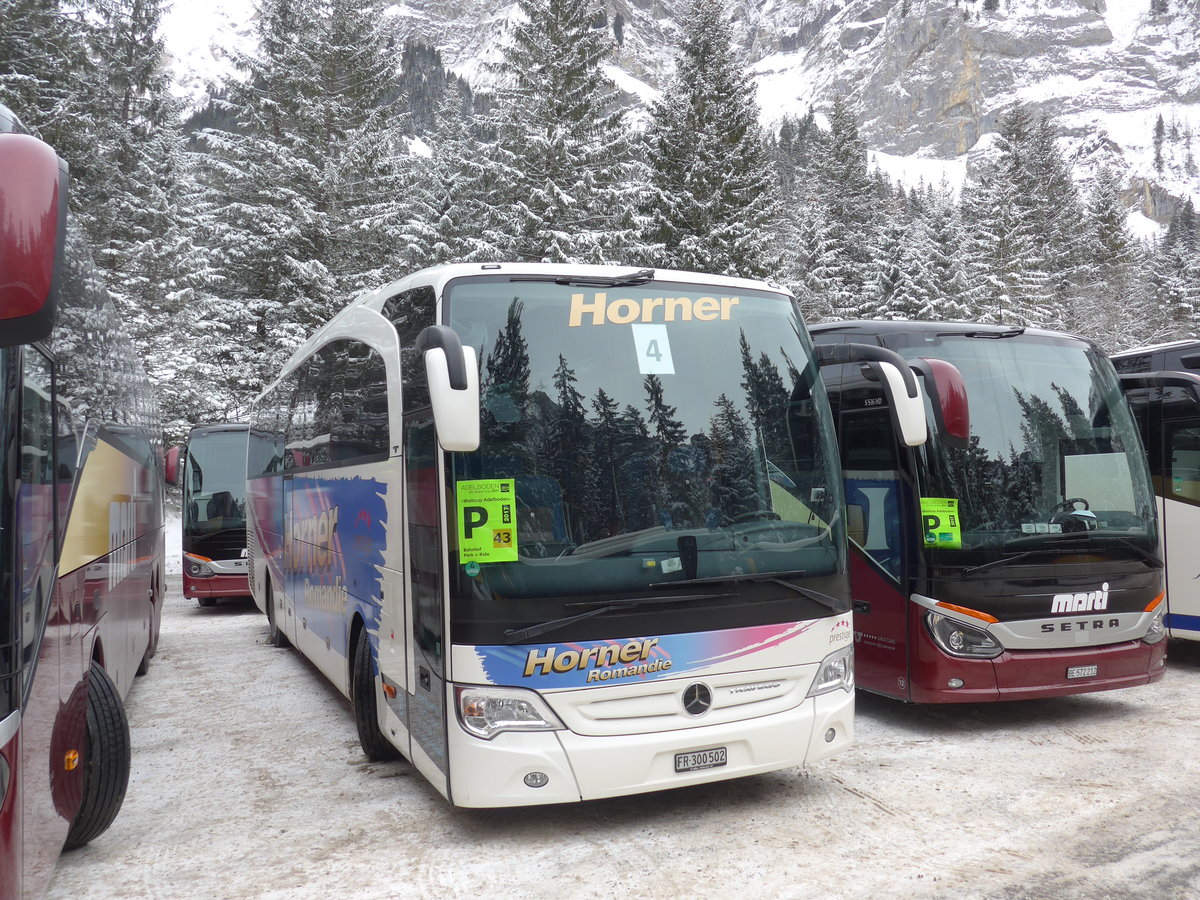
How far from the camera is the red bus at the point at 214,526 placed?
52.9ft

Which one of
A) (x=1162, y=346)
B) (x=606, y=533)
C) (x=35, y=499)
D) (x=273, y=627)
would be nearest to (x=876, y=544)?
(x=606, y=533)

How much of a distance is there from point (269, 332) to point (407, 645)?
26128mm

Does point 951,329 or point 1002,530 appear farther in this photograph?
point 951,329

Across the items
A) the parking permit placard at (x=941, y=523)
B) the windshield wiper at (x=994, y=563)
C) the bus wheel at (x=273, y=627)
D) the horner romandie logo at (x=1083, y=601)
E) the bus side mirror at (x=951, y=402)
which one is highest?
the bus side mirror at (x=951, y=402)

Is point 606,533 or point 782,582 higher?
point 606,533

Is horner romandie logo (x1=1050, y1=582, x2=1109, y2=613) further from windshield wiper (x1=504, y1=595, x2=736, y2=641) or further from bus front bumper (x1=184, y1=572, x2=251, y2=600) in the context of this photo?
bus front bumper (x1=184, y1=572, x2=251, y2=600)

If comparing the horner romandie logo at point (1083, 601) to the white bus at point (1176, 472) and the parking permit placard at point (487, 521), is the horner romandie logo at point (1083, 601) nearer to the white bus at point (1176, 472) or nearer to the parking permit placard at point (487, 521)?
the white bus at point (1176, 472)

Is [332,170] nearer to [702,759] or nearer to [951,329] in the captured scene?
[951,329]

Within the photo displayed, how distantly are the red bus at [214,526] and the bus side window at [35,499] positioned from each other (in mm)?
12587

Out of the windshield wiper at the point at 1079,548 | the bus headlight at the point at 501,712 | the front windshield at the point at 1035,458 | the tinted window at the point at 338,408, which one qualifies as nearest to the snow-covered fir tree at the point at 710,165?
the tinted window at the point at 338,408

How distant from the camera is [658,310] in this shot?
5.44m

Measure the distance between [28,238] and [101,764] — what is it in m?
3.54

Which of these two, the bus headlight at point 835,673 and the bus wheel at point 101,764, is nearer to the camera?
the bus wheel at point 101,764

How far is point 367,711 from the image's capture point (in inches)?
259
